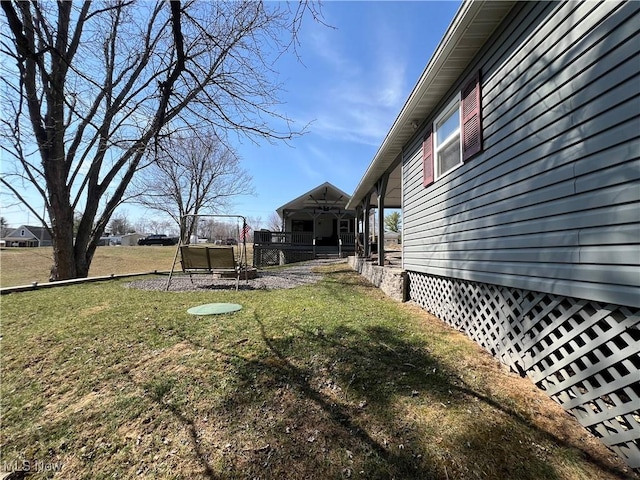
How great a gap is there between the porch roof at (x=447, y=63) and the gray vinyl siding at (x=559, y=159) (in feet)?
0.61

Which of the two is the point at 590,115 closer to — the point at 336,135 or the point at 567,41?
the point at 567,41

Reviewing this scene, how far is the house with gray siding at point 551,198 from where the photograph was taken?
1.89 metres

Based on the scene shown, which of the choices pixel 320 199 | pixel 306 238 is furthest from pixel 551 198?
pixel 320 199

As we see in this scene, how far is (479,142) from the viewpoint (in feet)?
12.0

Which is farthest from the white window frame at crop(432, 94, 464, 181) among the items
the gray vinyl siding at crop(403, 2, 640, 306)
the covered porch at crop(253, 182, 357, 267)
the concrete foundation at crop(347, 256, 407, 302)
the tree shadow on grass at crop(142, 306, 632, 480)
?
the covered porch at crop(253, 182, 357, 267)

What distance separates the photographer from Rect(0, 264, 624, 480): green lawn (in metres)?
1.91

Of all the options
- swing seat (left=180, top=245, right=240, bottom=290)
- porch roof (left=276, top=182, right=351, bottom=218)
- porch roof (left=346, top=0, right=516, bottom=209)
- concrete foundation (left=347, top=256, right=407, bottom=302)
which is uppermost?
porch roof (left=276, top=182, right=351, bottom=218)

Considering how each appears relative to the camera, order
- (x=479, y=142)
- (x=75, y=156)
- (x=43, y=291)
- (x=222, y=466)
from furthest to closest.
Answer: (x=75, y=156)
(x=43, y=291)
(x=479, y=142)
(x=222, y=466)

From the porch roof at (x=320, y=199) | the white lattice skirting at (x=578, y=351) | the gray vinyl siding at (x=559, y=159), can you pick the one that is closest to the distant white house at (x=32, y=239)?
the porch roof at (x=320, y=199)

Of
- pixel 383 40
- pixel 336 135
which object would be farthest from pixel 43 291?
pixel 336 135

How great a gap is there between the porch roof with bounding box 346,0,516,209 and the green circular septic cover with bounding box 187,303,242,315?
4.60 meters

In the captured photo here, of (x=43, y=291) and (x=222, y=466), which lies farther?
(x=43, y=291)

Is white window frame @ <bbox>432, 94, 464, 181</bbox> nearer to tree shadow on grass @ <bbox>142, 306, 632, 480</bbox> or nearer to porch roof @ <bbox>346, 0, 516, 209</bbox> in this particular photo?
porch roof @ <bbox>346, 0, 516, 209</bbox>

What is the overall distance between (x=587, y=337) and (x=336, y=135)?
11.0 m
